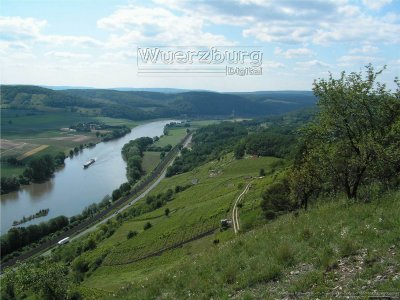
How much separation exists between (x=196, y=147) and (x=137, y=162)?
160 feet

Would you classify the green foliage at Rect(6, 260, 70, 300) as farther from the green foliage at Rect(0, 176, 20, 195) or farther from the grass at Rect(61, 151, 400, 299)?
the green foliage at Rect(0, 176, 20, 195)

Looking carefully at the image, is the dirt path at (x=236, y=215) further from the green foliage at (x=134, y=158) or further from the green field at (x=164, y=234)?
the green foliage at (x=134, y=158)

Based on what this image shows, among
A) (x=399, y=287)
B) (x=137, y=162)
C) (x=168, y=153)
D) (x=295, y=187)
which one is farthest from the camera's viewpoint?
(x=168, y=153)

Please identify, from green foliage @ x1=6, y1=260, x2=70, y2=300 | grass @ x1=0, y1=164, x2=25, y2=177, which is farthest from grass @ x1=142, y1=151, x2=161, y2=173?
green foliage @ x1=6, y1=260, x2=70, y2=300

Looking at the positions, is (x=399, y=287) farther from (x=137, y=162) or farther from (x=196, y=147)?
(x=196, y=147)

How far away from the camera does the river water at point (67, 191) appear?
103450 millimetres

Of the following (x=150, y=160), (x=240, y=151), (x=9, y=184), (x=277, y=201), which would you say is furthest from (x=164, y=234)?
(x=150, y=160)

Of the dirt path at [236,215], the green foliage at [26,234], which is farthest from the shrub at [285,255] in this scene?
the green foliage at [26,234]

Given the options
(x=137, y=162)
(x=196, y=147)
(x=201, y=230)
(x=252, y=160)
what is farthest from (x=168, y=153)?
(x=201, y=230)

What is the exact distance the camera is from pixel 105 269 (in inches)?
2260

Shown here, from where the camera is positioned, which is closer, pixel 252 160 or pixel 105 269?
pixel 105 269

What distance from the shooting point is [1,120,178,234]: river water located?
103450 mm

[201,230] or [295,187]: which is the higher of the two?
[295,187]

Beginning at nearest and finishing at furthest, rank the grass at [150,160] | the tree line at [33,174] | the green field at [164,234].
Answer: the green field at [164,234], the tree line at [33,174], the grass at [150,160]
